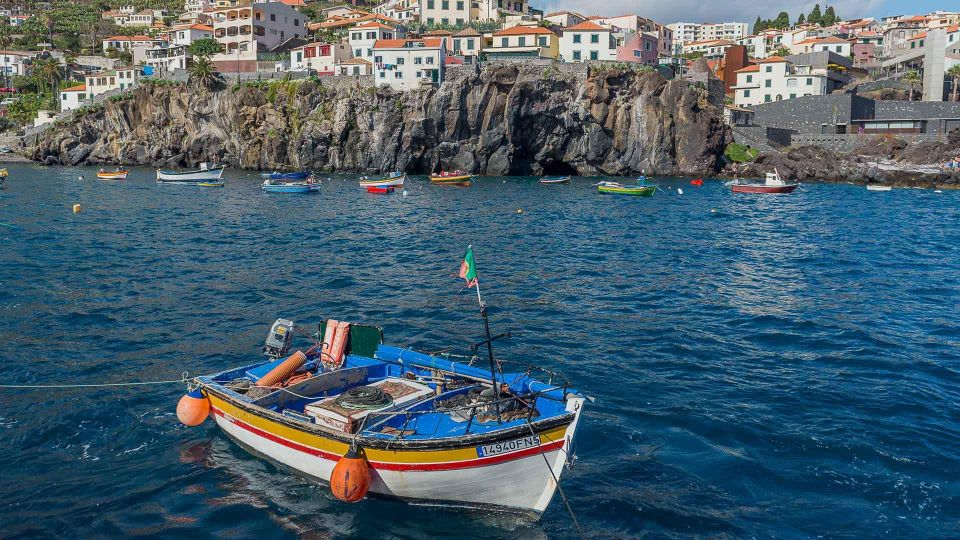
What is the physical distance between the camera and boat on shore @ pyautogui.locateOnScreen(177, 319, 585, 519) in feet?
31.7

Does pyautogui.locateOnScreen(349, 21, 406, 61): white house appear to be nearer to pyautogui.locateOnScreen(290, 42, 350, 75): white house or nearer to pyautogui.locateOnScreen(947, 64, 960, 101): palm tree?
pyautogui.locateOnScreen(290, 42, 350, 75): white house

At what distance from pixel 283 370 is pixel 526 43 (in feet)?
276

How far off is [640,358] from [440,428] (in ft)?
25.4

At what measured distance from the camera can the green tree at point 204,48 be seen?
93375 mm

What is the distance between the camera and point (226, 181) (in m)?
67.9

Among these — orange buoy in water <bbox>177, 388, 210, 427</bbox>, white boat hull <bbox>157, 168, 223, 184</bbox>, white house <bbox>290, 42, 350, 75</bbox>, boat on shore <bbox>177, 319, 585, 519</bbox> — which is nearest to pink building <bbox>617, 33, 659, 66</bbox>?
white house <bbox>290, 42, 350, 75</bbox>

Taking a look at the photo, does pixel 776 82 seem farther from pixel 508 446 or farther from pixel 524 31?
pixel 508 446

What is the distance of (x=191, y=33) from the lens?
343ft

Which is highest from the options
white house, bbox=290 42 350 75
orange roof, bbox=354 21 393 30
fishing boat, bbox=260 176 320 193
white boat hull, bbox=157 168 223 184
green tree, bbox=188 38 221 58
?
orange roof, bbox=354 21 393 30

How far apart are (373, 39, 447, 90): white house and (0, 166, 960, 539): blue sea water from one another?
45436 millimetres

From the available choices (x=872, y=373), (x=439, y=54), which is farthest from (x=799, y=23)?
(x=872, y=373)

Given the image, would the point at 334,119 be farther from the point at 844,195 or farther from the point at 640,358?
the point at 640,358

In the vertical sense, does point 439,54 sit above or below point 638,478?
above

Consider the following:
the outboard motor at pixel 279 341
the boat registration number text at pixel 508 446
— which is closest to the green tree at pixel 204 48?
the outboard motor at pixel 279 341
